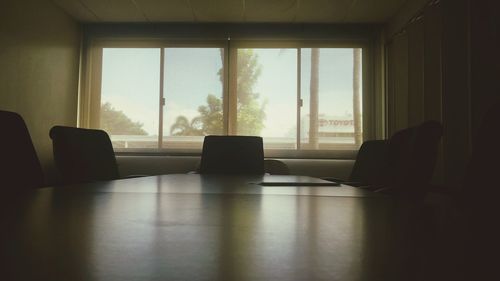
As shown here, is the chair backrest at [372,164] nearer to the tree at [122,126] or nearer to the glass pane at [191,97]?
the glass pane at [191,97]

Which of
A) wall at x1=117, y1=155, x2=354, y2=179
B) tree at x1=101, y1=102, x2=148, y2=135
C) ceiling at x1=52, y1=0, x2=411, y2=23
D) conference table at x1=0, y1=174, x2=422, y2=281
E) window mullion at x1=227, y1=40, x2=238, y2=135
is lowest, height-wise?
wall at x1=117, y1=155, x2=354, y2=179

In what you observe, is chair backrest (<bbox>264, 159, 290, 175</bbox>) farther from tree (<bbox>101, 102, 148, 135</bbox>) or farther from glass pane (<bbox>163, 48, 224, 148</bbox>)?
tree (<bbox>101, 102, 148, 135</bbox>)

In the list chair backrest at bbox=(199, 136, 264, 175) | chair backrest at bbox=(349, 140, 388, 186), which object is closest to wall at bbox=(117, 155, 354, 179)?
chair backrest at bbox=(199, 136, 264, 175)

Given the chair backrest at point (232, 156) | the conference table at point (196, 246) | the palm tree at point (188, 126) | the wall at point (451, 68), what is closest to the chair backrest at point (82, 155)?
the chair backrest at point (232, 156)

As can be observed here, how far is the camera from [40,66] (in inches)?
163

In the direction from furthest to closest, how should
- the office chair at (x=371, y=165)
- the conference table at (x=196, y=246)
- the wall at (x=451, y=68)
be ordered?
the wall at (x=451, y=68)
the office chair at (x=371, y=165)
the conference table at (x=196, y=246)

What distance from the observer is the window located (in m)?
4.91

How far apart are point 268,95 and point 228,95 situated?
0.58 meters

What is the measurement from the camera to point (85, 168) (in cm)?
208

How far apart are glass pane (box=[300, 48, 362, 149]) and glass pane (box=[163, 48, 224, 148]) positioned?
1.24 meters

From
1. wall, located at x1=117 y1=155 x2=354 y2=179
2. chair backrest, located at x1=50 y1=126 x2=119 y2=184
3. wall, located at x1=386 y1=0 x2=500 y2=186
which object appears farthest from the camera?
wall, located at x1=117 y1=155 x2=354 y2=179

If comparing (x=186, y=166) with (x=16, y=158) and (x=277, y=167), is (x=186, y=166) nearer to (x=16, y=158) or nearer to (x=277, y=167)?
(x=277, y=167)

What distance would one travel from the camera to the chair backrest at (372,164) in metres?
2.36

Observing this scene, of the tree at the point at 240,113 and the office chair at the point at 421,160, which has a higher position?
the tree at the point at 240,113
